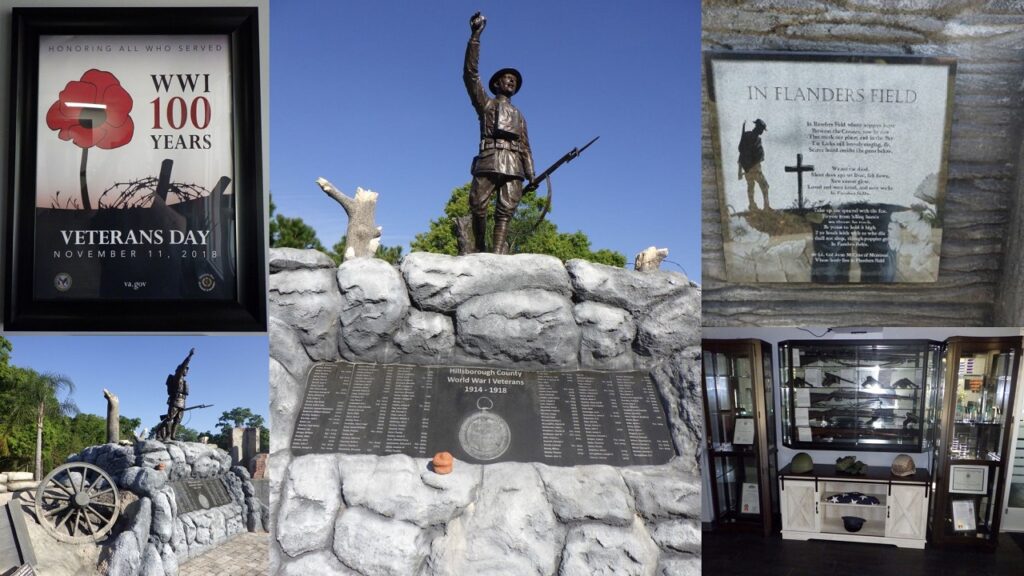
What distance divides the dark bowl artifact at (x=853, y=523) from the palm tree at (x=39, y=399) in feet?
16.4

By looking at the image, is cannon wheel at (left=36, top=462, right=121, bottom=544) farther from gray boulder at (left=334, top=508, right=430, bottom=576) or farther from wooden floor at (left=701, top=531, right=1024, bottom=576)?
wooden floor at (left=701, top=531, right=1024, bottom=576)

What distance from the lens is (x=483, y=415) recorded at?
4.21 meters

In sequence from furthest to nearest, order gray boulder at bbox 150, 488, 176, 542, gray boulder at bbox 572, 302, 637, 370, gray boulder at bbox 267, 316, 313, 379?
1. gray boulder at bbox 572, 302, 637, 370
2. gray boulder at bbox 150, 488, 176, 542
3. gray boulder at bbox 267, 316, 313, 379

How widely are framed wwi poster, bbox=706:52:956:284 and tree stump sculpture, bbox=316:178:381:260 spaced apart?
198cm

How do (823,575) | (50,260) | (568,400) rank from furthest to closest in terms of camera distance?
(823,575) < (50,260) < (568,400)

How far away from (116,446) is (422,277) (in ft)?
5.97

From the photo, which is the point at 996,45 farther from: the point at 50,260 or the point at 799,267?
the point at 50,260

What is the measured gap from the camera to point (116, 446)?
4.56m

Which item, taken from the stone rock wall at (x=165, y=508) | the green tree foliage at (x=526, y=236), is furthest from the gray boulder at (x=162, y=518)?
the green tree foliage at (x=526, y=236)

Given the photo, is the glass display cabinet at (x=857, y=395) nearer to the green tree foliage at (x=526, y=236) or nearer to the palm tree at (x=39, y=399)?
the palm tree at (x=39, y=399)

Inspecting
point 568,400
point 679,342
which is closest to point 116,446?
point 568,400

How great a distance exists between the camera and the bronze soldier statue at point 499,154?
15.4 feet

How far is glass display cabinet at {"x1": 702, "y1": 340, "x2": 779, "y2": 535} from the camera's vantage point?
6566 mm

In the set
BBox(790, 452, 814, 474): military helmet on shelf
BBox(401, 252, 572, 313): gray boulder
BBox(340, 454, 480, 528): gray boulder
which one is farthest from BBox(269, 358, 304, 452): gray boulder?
BBox(790, 452, 814, 474): military helmet on shelf
